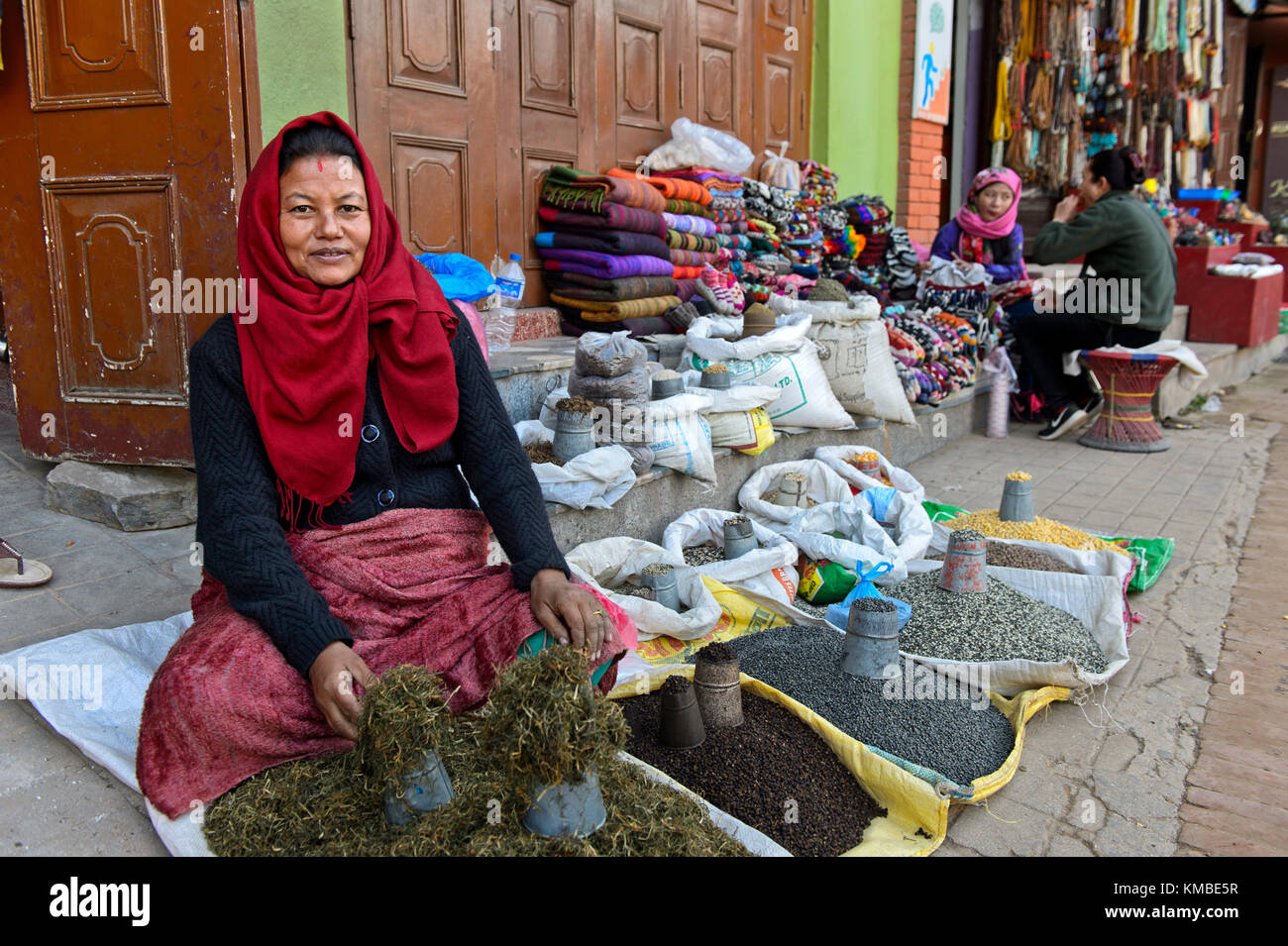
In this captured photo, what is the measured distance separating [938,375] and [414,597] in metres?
4.63

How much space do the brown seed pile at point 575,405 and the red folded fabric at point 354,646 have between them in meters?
1.38

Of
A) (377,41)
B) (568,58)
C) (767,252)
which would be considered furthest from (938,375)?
(377,41)

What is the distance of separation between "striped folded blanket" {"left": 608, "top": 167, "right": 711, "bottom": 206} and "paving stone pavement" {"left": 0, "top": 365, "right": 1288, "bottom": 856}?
2.17 m

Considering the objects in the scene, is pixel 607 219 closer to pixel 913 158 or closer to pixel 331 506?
pixel 331 506

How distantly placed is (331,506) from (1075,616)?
93.3 inches

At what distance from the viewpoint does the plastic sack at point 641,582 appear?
289 cm

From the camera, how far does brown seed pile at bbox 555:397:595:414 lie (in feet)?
11.7

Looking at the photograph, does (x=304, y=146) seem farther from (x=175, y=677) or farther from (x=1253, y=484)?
(x=1253, y=484)

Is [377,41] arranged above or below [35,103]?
above

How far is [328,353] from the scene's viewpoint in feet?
6.47

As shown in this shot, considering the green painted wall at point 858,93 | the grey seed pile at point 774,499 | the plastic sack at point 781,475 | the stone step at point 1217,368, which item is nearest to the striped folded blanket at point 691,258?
the plastic sack at point 781,475

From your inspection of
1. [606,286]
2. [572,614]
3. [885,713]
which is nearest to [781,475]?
[606,286]
